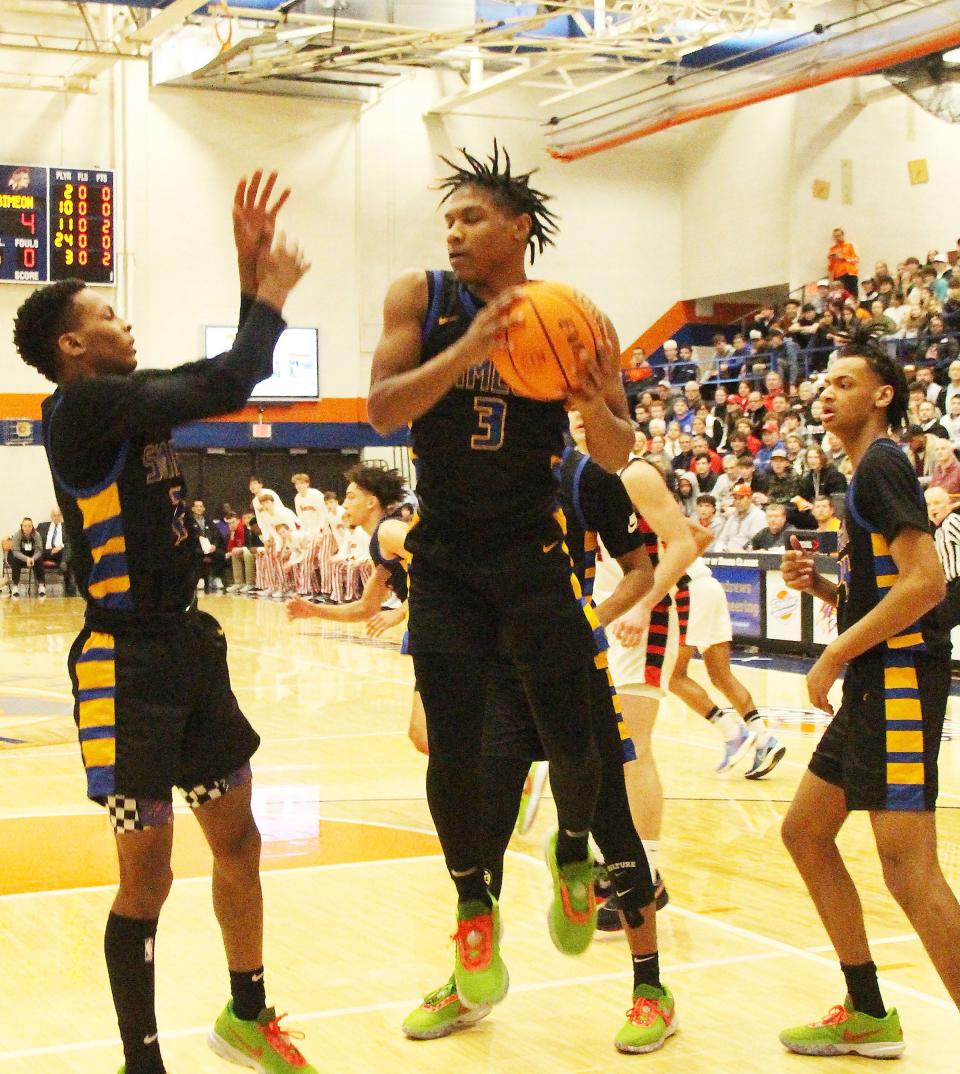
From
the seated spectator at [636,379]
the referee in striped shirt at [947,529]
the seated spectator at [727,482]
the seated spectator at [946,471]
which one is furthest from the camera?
the seated spectator at [636,379]

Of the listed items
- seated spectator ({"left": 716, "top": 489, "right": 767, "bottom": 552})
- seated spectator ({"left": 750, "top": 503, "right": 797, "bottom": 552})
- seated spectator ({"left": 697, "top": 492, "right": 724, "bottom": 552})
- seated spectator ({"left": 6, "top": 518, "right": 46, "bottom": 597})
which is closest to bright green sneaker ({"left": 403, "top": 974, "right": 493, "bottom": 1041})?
seated spectator ({"left": 750, "top": 503, "right": 797, "bottom": 552})

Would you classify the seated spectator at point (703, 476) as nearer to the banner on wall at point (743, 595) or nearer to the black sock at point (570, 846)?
the banner on wall at point (743, 595)

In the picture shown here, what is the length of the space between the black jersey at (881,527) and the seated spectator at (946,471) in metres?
9.74

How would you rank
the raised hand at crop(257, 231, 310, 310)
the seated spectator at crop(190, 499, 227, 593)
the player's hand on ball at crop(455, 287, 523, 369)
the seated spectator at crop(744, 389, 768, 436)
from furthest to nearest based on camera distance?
the seated spectator at crop(190, 499, 227, 593) < the seated spectator at crop(744, 389, 768, 436) < the raised hand at crop(257, 231, 310, 310) < the player's hand on ball at crop(455, 287, 523, 369)

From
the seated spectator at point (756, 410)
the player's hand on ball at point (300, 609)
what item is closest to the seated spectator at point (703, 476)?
the seated spectator at point (756, 410)

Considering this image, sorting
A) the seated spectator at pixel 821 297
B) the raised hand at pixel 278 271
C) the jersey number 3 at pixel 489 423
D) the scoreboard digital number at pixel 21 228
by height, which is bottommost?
the jersey number 3 at pixel 489 423

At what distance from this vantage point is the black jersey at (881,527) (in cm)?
372

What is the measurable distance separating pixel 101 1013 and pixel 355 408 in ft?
73.1

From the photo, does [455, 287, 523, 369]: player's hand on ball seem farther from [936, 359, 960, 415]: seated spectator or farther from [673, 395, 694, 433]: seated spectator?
[673, 395, 694, 433]: seated spectator

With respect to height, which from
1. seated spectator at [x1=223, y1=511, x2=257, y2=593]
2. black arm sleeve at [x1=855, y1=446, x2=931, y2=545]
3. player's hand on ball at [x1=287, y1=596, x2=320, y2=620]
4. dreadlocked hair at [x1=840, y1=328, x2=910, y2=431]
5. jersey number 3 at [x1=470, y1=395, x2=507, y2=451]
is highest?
dreadlocked hair at [x1=840, y1=328, x2=910, y2=431]

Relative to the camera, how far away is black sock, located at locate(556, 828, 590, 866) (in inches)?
149

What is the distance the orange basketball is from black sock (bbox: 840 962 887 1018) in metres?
1.81

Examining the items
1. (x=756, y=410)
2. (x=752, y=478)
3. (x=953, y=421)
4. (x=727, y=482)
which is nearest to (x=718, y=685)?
(x=953, y=421)

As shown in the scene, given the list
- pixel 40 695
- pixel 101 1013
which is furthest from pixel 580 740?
pixel 40 695
